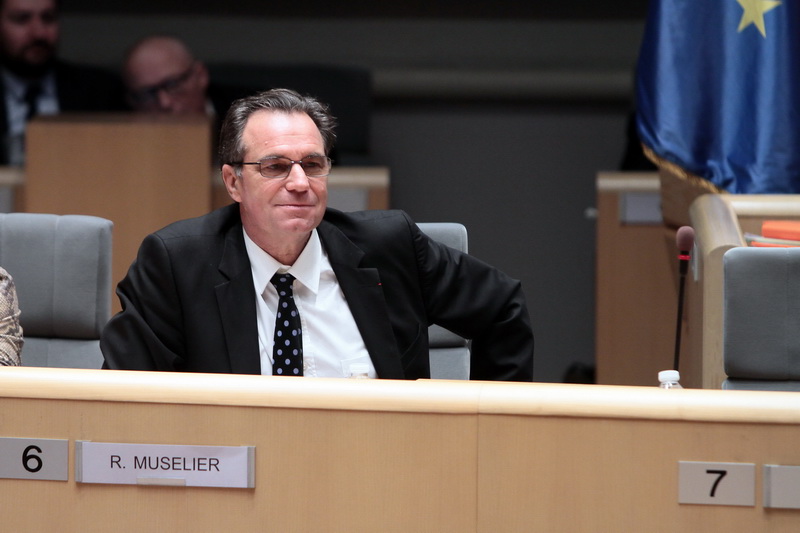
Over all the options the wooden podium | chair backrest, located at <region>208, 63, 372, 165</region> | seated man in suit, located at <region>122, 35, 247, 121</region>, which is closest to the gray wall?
chair backrest, located at <region>208, 63, 372, 165</region>

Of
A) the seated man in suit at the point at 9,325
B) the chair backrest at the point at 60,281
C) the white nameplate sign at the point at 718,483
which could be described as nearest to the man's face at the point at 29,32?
the chair backrest at the point at 60,281

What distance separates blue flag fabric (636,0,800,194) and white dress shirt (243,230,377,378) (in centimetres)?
151

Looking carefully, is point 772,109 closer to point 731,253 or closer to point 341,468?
point 731,253

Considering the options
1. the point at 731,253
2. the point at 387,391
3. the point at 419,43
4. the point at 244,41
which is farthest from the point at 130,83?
the point at 387,391

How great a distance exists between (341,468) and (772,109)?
227 centimetres

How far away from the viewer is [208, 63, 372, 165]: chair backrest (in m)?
4.71

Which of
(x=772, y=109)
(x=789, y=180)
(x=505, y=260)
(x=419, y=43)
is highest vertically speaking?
(x=419, y=43)

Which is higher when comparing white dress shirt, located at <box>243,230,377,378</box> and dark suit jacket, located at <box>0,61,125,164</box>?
dark suit jacket, located at <box>0,61,125,164</box>

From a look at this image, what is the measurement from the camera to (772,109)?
318 centimetres

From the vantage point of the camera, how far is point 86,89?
4562mm

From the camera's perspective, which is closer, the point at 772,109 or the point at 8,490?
the point at 8,490

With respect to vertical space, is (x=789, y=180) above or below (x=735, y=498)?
above

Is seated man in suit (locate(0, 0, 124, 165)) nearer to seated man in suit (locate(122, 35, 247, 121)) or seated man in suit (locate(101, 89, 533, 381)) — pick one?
seated man in suit (locate(122, 35, 247, 121))

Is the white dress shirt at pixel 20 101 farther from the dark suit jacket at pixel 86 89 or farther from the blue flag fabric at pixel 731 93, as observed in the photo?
the blue flag fabric at pixel 731 93
